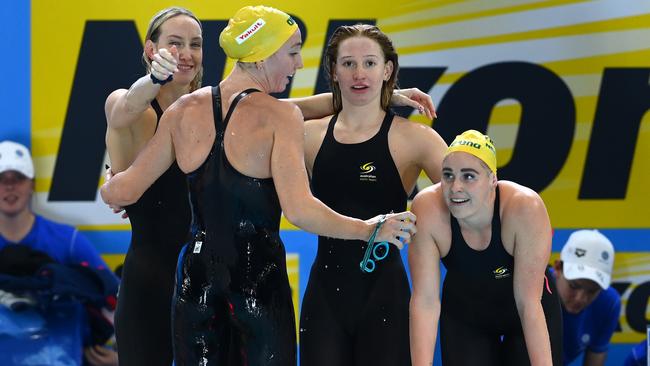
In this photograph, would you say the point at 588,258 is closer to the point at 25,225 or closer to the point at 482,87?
the point at 482,87

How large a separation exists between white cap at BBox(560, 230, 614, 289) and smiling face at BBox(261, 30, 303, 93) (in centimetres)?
331

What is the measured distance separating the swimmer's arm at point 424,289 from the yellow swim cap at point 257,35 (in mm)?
1056

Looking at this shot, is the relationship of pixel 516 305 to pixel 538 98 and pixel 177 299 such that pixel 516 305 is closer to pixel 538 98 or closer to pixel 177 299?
Answer: pixel 177 299

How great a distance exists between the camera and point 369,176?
16.0 ft

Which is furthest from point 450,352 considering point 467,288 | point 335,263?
point 335,263

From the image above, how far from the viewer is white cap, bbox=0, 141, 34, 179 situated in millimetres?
6910

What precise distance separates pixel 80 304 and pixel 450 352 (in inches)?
114

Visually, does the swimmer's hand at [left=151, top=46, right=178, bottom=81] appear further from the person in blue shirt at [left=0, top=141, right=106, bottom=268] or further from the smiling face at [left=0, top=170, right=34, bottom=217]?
the smiling face at [left=0, top=170, right=34, bottom=217]

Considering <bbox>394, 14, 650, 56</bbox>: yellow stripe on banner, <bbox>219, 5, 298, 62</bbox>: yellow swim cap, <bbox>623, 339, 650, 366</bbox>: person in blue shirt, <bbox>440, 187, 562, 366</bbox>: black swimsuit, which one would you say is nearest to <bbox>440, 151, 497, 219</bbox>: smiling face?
<bbox>440, 187, 562, 366</bbox>: black swimsuit

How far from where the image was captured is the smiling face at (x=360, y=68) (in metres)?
4.88

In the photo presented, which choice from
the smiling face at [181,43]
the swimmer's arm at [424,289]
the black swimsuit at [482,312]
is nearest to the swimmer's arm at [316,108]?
the smiling face at [181,43]

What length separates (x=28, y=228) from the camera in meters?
7.00

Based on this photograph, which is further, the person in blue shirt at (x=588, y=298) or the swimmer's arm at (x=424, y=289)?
the person in blue shirt at (x=588, y=298)

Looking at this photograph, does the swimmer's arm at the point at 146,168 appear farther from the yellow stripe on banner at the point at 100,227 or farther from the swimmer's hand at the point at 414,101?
the yellow stripe on banner at the point at 100,227
